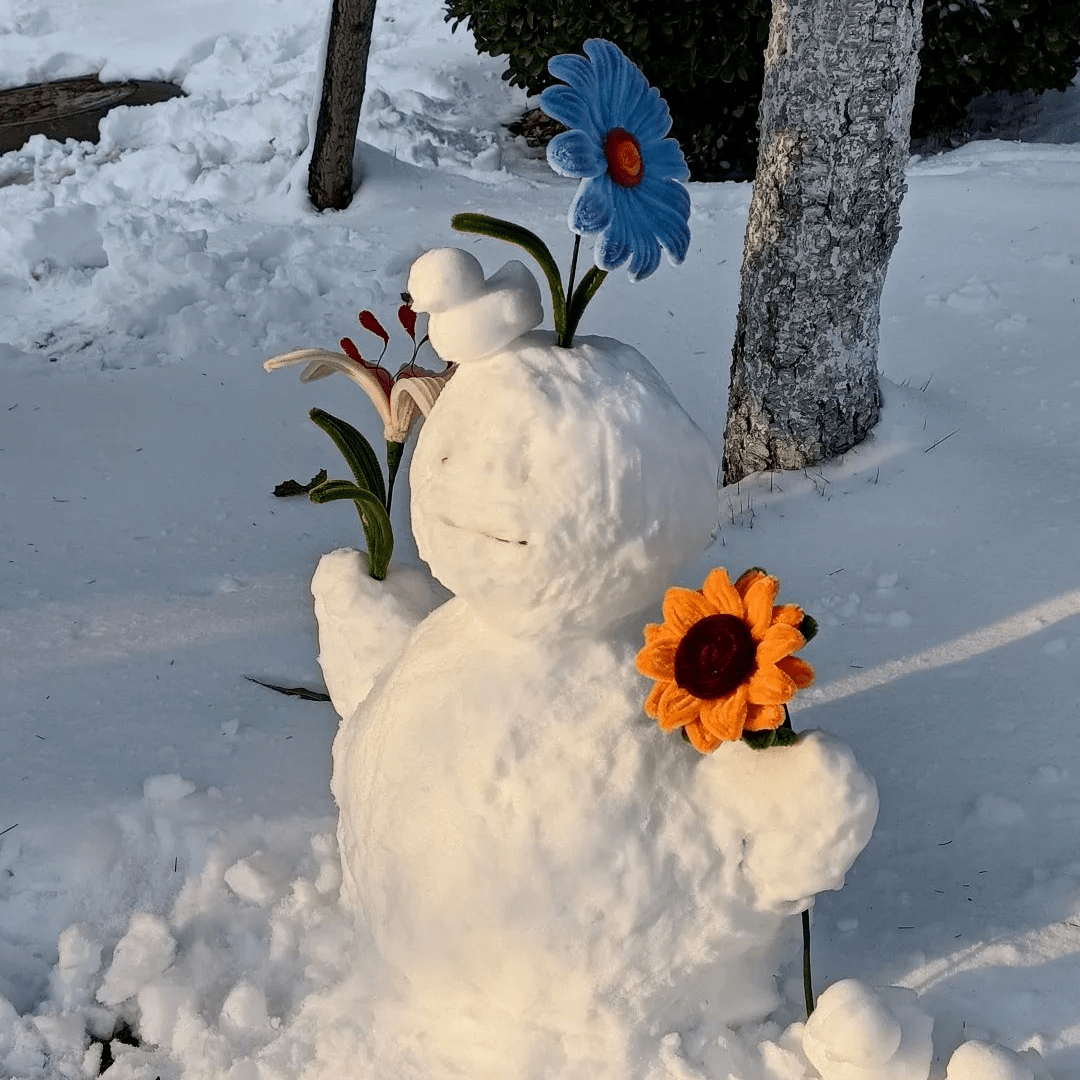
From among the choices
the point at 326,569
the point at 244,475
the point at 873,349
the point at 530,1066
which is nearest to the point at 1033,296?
the point at 873,349

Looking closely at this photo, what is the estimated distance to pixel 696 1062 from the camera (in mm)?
1755

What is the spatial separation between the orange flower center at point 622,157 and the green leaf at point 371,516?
0.68 m

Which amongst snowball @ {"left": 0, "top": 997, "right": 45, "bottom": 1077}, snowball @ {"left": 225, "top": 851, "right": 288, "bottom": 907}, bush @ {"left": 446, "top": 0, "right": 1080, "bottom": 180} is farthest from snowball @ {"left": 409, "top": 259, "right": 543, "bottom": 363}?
bush @ {"left": 446, "top": 0, "right": 1080, "bottom": 180}

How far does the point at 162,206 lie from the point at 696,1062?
4166 millimetres

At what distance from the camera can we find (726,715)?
153 cm

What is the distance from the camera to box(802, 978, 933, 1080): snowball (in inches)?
64.5

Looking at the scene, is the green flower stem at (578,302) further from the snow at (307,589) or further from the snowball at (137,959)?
the snowball at (137,959)

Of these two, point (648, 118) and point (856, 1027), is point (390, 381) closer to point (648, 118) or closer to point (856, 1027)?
point (648, 118)

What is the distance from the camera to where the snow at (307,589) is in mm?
1960

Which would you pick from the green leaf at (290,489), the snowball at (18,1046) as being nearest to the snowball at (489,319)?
the snowball at (18,1046)

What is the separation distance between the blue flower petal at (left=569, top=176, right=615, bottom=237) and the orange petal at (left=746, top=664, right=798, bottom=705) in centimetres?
57

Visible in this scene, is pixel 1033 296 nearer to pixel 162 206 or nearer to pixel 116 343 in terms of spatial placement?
pixel 116 343

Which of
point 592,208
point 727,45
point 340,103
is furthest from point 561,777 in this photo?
point 727,45

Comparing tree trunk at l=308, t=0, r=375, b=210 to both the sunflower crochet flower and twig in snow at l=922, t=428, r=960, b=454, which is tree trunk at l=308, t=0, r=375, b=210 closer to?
twig in snow at l=922, t=428, r=960, b=454
